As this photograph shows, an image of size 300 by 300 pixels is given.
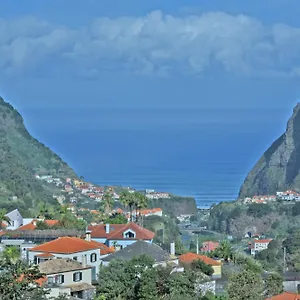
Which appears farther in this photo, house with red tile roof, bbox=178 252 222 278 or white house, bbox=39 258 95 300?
house with red tile roof, bbox=178 252 222 278

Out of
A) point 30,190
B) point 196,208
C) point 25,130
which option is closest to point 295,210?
point 196,208

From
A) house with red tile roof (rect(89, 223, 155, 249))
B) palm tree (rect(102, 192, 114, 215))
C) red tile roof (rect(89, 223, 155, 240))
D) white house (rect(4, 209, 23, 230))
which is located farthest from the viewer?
palm tree (rect(102, 192, 114, 215))

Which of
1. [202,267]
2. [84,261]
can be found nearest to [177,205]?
[202,267]

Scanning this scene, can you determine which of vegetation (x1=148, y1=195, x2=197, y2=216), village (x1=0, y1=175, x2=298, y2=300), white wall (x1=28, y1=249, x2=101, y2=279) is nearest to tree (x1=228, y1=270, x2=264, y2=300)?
village (x1=0, y1=175, x2=298, y2=300)

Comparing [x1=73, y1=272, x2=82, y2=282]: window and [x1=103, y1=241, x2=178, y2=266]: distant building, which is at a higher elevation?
[x1=103, y1=241, x2=178, y2=266]: distant building

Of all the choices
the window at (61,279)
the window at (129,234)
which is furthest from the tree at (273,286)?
the window at (129,234)

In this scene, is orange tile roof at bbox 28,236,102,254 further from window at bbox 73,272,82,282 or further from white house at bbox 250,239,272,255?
white house at bbox 250,239,272,255

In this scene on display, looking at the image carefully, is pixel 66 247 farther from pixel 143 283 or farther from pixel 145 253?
pixel 143 283

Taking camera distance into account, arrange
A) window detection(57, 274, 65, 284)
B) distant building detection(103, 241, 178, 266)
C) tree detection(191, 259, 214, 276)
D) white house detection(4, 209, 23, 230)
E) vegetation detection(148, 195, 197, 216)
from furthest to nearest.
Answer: vegetation detection(148, 195, 197, 216) < white house detection(4, 209, 23, 230) < tree detection(191, 259, 214, 276) < distant building detection(103, 241, 178, 266) < window detection(57, 274, 65, 284)
